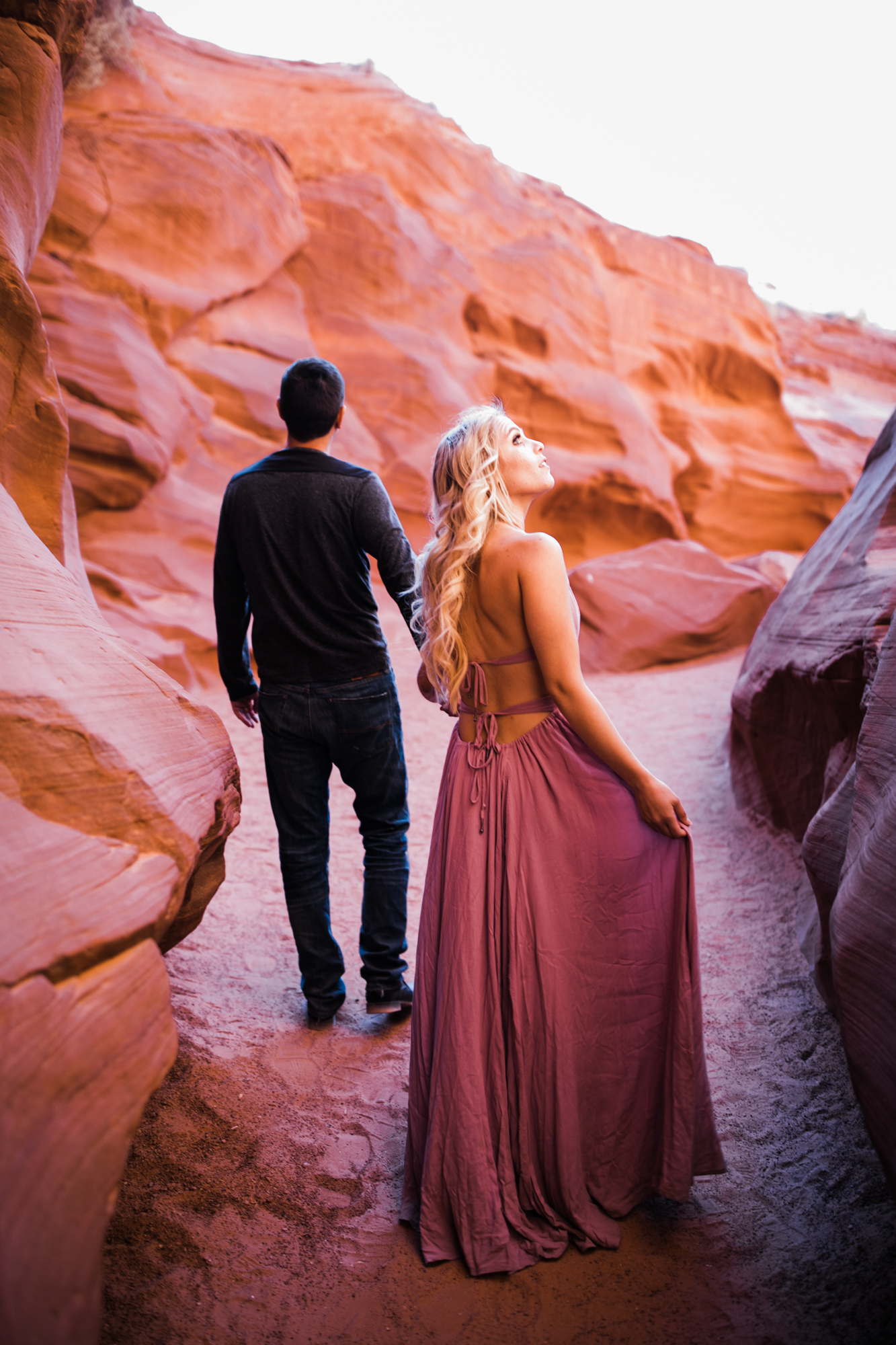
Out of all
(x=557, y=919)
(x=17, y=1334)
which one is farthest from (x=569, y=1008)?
(x=17, y=1334)

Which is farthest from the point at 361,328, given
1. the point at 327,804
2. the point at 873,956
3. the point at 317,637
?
the point at 873,956

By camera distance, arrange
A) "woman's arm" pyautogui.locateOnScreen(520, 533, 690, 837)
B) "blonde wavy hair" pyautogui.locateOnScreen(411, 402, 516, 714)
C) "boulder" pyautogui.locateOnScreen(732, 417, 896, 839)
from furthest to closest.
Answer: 1. "boulder" pyautogui.locateOnScreen(732, 417, 896, 839)
2. "blonde wavy hair" pyautogui.locateOnScreen(411, 402, 516, 714)
3. "woman's arm" pyautogui.locateOnScreen(520, 533, 690, 837)

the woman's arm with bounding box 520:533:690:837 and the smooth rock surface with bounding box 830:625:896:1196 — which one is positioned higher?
the woman's arm with bounding box 520:533:690:837

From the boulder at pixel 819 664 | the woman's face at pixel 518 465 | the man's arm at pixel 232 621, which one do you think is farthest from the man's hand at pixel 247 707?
the boulder at pixel 819 664

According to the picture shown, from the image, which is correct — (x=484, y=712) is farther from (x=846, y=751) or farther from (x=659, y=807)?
(x=846, y=751)

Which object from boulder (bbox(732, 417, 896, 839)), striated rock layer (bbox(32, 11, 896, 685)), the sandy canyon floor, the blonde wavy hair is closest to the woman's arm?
the blonde wavy hair

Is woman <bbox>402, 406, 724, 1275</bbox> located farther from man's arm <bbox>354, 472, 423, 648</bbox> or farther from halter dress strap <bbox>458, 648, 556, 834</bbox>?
man's arm <bbox>354, 472, 423, 648</bbox>

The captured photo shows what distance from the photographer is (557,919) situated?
2.00 metres

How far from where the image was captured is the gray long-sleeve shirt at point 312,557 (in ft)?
8.75

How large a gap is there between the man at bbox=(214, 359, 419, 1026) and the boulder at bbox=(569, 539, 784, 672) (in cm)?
650

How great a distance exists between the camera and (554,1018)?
195 cm

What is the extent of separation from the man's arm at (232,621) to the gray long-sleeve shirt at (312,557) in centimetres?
1

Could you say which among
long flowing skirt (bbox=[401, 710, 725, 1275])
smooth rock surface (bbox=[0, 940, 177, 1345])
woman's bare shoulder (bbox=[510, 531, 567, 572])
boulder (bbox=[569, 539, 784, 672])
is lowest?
boulder (bbox=[569, 539, 784, 672])

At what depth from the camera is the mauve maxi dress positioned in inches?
77.0
